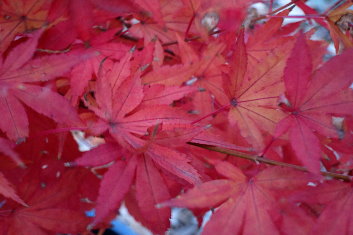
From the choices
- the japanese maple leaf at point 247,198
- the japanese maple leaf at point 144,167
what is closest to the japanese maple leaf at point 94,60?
the japanese maple leaf at point 144,167

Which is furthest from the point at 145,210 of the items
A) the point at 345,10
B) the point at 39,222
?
the point at 345,10

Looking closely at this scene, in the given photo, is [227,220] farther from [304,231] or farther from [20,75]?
[20,75]

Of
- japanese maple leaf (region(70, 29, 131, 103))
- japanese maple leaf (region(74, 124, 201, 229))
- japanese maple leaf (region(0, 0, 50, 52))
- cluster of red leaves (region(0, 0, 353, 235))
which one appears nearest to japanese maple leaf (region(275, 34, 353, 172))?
cluster of red leaves (region(0, 0, 353, 235))

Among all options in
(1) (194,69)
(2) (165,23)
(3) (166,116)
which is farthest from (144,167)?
(2) (165,23)

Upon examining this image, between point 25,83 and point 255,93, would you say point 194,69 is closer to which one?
point 255,93

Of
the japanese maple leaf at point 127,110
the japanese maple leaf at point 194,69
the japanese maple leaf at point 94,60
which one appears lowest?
the japanese maple leaf at point 127,110

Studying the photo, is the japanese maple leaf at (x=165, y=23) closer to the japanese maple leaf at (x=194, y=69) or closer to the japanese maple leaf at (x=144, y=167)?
the japanese maple leaf at (x=194, y=69)
